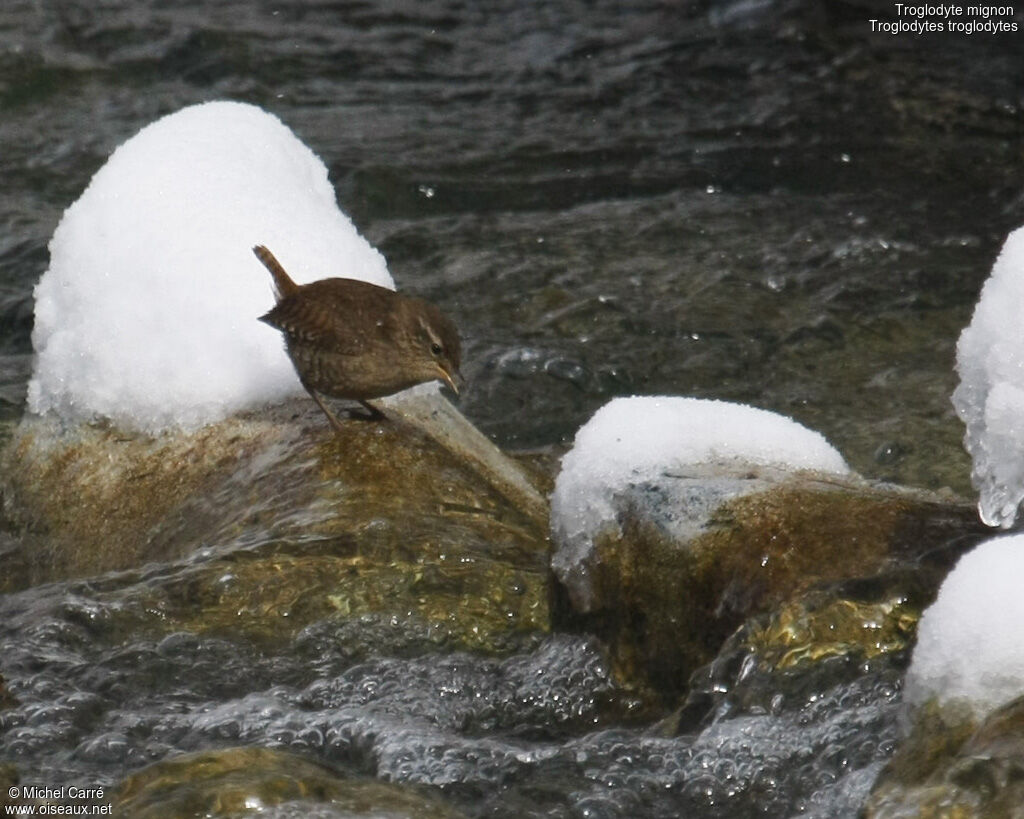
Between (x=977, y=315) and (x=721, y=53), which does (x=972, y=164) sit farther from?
(x=977, y=315)

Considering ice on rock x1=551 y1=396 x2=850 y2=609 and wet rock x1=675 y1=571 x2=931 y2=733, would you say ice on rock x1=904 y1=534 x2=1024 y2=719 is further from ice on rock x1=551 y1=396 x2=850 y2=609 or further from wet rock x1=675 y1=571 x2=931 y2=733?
ice on rock x1=551 y1=396 x2=850 y2=609

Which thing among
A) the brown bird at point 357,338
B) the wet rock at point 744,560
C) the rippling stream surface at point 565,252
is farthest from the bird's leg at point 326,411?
the wet rock at point 744,560

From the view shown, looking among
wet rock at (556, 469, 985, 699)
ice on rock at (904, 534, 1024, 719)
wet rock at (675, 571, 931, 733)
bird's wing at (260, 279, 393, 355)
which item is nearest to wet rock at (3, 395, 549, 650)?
bird's wing at (260, 279, 393, 355)

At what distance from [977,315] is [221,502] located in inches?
88.8

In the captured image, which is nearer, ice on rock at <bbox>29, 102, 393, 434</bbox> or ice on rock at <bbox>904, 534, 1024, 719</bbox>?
ice on rock at <bbox>904, 534, 1024, 719</bbox>

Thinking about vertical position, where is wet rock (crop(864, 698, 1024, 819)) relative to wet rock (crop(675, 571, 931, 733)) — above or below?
above

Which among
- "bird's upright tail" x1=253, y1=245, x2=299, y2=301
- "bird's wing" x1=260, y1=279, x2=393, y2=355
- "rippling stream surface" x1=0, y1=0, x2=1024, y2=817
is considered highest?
"bird's upright tail" x1=253, y1=245, x2=299, y2=301

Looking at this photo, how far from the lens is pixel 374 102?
10.1 meters

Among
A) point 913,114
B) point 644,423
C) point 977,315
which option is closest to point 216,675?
point 644,423

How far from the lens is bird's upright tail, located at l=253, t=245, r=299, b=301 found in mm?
5277

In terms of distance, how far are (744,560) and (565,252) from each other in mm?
4599

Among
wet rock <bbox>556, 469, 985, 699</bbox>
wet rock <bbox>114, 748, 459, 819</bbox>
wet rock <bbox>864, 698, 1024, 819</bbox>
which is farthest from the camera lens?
wet rock <bbox>556, 469, 985, 699</bbox>

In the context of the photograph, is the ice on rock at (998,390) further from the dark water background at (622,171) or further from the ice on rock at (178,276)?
the dark water background at (622,171)

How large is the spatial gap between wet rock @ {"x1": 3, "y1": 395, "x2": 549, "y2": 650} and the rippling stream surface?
0.11 metres
